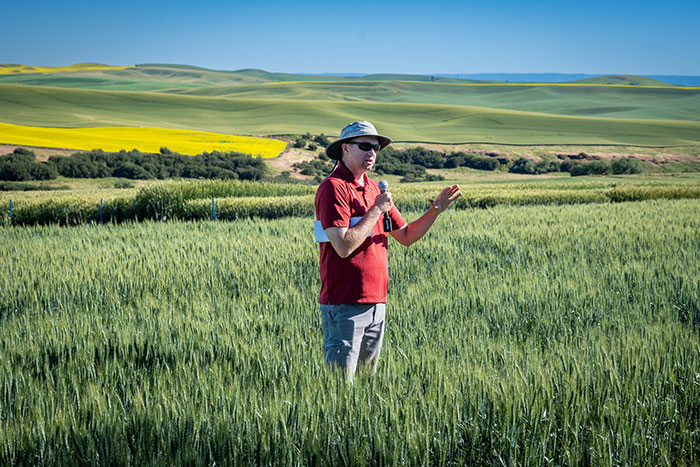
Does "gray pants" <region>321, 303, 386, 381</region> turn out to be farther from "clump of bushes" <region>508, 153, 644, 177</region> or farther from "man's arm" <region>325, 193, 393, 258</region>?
"clump of bushes" <region>508, 153, 644, 177</region>

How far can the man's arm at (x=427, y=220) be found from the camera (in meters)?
3.64

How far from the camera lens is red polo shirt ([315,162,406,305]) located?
3.16 m

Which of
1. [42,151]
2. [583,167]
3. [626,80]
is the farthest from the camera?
[626,80]

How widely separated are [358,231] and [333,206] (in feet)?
0.70

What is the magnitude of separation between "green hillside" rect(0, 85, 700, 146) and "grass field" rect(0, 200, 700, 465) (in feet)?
206

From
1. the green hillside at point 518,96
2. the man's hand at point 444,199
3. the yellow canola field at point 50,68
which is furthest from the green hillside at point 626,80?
the man's hand at point 444,199

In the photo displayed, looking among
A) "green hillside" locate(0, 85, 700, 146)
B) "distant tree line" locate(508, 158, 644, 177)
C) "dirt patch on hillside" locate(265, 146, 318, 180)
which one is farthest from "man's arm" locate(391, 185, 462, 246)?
"green hillside" locate(0, 85, 700, 146)

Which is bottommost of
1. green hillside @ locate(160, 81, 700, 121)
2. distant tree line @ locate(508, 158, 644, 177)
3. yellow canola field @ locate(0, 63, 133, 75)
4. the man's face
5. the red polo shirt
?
distant tree line @ locate(508, 158, 644, 177)

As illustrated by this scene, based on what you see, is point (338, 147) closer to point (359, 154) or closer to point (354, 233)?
point (359, 154)

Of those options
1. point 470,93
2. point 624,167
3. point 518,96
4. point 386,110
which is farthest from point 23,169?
point 470,93

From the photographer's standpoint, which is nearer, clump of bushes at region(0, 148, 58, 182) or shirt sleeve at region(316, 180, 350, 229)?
Answer: shirt sleeve at region(316, 180, 350, 229)

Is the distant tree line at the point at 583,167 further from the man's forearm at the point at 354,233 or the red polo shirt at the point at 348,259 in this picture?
the man's forearm at the point at 354,233

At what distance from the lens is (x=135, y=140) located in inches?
2009

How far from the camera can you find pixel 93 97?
91.7m
